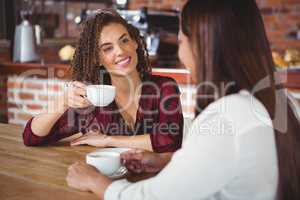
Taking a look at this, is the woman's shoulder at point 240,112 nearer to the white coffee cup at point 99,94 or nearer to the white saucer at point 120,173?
the white saucer at point 120,173

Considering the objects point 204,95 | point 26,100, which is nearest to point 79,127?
point 204,95

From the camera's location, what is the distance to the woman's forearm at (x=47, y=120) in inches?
59.9

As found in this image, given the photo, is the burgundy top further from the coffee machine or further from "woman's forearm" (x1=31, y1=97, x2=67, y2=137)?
the coffee machine

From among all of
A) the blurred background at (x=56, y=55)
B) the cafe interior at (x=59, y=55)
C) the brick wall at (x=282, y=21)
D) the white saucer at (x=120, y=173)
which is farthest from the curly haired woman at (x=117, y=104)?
the brick wall at (x=282, y=21)

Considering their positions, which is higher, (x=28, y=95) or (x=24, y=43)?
(x=24, y=43)

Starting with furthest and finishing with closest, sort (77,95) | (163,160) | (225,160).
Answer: (77,95) < (163,160) < (225,160)

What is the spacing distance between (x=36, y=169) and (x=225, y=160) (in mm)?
585

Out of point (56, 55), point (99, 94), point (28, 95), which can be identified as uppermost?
point (99, 94)

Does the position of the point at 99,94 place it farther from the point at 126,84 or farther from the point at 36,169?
the point at 126,84

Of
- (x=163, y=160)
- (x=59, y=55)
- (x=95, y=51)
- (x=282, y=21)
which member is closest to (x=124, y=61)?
(x=95, y=51)

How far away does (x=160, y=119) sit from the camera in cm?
168

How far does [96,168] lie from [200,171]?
13.2 inches

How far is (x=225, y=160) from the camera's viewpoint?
85cm

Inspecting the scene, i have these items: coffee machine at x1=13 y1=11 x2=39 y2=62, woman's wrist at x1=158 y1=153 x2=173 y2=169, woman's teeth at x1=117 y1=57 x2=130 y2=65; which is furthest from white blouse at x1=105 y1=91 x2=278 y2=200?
coffee machine at x1=13 y1=11 x2=39 y2=62
